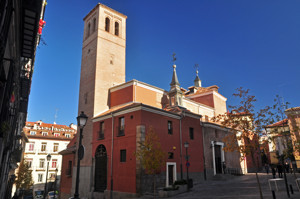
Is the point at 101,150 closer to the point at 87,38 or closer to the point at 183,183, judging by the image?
the point at 183,183

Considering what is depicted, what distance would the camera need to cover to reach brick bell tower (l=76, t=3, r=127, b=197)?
2573cm

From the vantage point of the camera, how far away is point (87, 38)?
31.9 metres

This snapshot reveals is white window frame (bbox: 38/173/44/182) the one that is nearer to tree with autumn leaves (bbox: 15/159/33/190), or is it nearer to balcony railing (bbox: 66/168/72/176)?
tree with autumn leaves (bbox: 15/159/33/190)

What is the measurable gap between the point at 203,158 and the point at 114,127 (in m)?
10.9

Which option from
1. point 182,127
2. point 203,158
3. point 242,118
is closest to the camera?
point 242,118

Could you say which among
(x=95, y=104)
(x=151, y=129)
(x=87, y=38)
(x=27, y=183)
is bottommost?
(x=27, y=183)

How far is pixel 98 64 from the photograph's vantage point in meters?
28.2

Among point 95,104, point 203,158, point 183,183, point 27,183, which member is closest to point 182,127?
point 203,158

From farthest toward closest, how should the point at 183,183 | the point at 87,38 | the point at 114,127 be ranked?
the point at 87,38 < the point at 114,127 < the point at 183,183

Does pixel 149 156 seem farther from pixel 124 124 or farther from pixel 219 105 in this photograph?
pixel 219 105

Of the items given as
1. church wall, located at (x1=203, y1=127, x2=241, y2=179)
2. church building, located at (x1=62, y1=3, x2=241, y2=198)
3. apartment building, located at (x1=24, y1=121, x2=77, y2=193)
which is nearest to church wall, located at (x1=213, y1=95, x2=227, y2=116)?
church building, located at (x1=62, y1=3, x2=241, y2=198)

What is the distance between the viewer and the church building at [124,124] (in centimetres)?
1998

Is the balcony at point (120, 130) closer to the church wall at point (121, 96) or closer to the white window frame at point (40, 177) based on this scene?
the church wall at point (121, 96)

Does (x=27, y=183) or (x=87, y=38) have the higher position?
(x=87, y=38)
